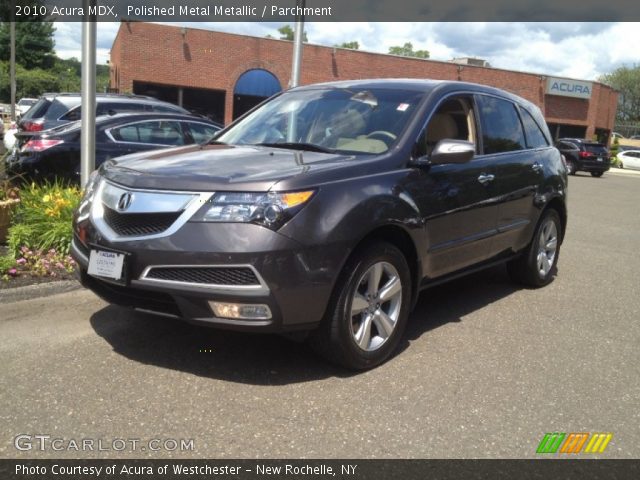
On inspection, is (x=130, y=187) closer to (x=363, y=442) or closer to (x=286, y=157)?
(x=286, y=157)

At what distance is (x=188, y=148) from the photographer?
176 inches

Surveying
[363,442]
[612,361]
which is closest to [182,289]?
[363,442]

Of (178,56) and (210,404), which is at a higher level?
(178,56)

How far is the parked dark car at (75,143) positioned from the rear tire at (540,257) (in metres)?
4.14

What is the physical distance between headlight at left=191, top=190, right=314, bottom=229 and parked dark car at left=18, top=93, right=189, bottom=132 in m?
5.99

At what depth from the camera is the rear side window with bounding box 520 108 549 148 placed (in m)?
5.89

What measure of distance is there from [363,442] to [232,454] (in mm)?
625

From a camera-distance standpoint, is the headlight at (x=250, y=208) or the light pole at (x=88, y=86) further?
the light pole at (x=88, y=86)

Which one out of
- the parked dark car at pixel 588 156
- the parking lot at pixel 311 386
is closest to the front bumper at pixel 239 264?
the parking lot at pixel 311 386

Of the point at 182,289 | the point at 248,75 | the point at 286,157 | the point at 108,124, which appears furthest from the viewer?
the point at 248,75

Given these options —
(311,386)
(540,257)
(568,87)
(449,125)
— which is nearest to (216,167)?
(311,386)

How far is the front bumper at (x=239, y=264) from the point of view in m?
3.22
